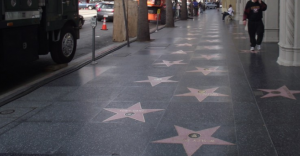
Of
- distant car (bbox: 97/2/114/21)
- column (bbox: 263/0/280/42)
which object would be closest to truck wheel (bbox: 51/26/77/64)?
column (bbox: 263/0/280/42)

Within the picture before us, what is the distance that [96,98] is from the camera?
25.0 ft

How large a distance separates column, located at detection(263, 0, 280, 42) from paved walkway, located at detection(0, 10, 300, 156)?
4917 mm

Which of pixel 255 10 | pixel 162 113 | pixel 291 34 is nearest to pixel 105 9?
pixel 255 10

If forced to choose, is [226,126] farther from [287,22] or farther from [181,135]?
[287,22]

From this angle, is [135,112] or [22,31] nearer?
[135,112]

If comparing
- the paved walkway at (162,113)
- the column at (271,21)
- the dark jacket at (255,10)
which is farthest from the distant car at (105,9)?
the paved walkway at (162,113)

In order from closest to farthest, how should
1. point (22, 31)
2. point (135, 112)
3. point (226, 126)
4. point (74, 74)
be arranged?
1. point (226, 126)
2. point (135, 112)
3. point (22, 31)
4. point (74, 74)

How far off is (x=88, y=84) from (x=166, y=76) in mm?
1879

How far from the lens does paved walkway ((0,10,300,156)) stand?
5.08 m

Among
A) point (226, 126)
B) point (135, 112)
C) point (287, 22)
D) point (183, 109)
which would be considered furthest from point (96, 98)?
point (287, 22)

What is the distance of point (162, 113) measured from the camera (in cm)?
650

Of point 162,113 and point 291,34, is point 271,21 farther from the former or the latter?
point 162,113

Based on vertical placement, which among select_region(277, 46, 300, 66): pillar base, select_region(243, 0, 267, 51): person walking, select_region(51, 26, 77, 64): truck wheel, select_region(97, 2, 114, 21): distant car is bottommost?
select_region(277, 46, 300, 66): pillar base

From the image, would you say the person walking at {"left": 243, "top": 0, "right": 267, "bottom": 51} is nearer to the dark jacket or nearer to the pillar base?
→ the dark jacket
